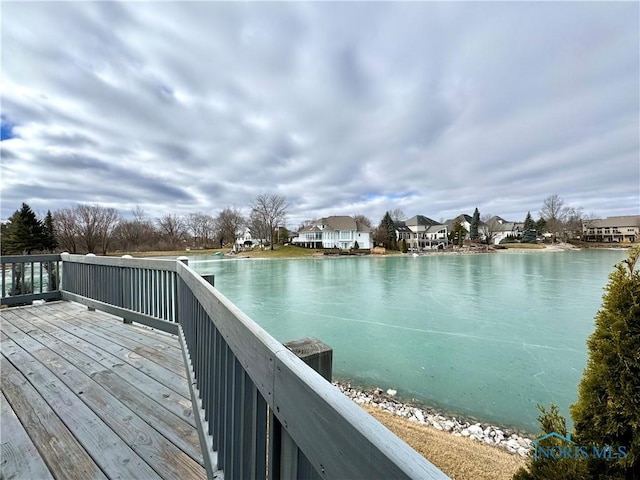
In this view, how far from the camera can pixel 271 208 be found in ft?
141

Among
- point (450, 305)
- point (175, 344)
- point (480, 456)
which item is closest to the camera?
point (480, 456)

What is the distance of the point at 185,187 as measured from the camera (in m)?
38.5

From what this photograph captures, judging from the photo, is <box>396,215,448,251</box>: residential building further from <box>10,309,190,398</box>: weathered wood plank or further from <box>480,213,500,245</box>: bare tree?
<box>10,309,190,398</box>: weathered wood plank

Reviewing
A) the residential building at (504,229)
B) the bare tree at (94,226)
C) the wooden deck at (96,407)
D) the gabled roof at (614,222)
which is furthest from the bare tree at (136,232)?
the gabled roof at (614,222)

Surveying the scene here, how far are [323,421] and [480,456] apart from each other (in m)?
3.54

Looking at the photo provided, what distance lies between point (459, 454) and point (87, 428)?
3316 millimetres

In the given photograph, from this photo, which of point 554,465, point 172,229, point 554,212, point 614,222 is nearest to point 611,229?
point 614,222

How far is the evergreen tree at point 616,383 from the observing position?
4.45ft

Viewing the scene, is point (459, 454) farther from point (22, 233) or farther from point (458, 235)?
point (458, 235)

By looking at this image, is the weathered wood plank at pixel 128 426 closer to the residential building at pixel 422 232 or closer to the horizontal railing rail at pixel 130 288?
the horizontal railing rail at pixel 130 288

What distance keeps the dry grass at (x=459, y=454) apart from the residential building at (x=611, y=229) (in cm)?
6711

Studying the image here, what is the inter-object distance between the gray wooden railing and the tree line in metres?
31.4

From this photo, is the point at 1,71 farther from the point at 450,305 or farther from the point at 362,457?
the point at 450,305

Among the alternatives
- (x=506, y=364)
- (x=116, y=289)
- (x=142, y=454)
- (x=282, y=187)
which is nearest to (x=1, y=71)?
(x=116, y=289)
